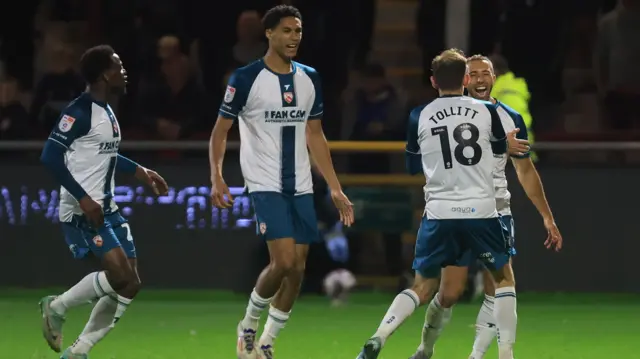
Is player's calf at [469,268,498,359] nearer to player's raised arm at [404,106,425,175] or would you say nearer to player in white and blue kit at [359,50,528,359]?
player in white and blue kit at [359,50,528,359]

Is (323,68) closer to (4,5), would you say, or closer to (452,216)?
(4,5)

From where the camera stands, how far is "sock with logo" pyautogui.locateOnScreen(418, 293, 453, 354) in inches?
400

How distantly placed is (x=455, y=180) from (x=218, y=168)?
1.53 m

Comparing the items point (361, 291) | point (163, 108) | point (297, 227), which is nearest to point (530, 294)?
point (361, 291)

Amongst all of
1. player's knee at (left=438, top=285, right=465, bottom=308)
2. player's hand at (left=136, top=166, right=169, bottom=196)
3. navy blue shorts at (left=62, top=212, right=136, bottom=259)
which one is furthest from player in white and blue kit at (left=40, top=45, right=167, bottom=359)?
player's knee at (left=438, top=285, right=465, bottom=308)

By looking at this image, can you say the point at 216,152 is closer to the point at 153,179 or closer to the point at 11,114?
the point at 153,179

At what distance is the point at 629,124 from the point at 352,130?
305 cm

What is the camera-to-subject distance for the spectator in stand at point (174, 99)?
17.1 metres

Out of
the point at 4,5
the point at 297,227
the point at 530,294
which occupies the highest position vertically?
the point at 4,5

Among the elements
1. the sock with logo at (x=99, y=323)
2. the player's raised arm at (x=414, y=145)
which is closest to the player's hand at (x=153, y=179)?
the sock with logo at (x=99, y=323)

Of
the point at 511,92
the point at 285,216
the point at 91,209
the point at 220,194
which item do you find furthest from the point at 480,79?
the point at 511,92

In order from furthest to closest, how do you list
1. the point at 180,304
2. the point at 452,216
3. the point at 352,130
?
the point at 352,130 < the point at 180,304 < the point at 452,216

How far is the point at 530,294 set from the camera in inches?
631

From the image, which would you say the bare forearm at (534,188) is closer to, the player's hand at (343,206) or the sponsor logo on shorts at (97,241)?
the player's hand at (343,206)
